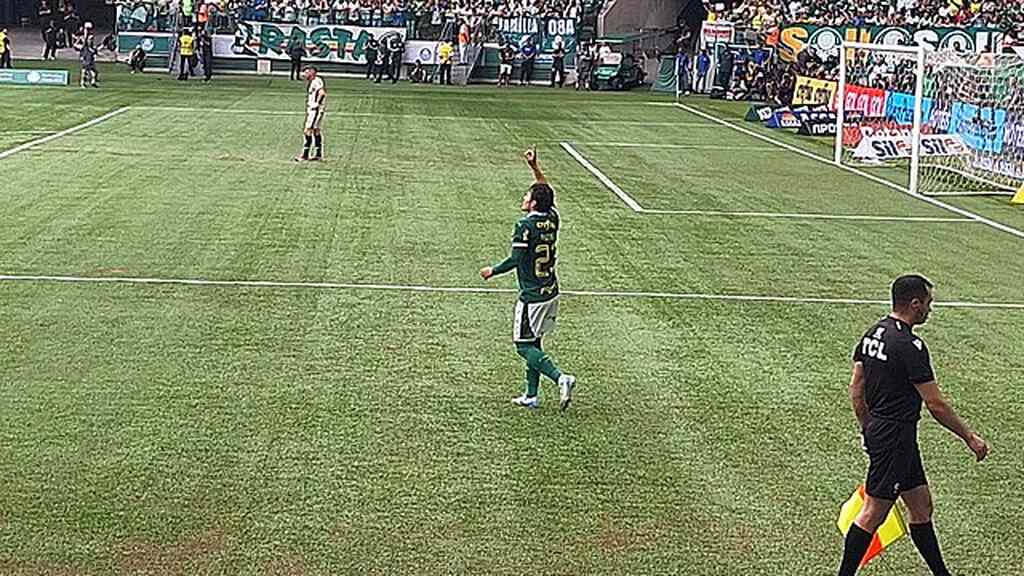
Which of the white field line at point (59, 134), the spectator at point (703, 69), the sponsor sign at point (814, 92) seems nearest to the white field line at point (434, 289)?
the white field line at point (59, 134)

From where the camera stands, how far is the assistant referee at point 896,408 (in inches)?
Result: 273

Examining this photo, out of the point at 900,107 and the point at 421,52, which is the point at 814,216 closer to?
the point at 900,107

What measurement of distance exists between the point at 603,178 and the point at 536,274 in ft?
54.1

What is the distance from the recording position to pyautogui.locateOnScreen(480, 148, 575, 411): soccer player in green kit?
34.2 feet

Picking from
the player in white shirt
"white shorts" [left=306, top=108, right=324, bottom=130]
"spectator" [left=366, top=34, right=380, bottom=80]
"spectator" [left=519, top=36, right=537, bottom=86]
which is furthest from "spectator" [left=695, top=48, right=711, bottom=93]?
"white shorts" [left=306, top=108, right=324, bottom=130]

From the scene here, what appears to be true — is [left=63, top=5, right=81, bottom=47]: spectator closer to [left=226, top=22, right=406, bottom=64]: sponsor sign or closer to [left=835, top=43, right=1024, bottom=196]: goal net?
[left=226, top=22, right=406, bottom=64]: sponsor sign

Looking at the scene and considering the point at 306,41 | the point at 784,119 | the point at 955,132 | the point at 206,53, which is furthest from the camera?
the point at 306,41

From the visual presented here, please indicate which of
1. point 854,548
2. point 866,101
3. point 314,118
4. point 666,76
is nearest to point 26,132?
point 314,118

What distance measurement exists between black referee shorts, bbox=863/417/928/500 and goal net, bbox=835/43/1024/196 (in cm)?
1985

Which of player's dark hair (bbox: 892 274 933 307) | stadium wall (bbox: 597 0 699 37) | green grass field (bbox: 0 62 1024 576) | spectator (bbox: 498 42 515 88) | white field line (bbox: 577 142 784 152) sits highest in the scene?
stadium wall (bbox: 597 0 699 37)

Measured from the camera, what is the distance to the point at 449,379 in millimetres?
11773

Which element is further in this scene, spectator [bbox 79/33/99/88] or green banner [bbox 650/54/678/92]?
green banner [bbox 650/54/678/92]

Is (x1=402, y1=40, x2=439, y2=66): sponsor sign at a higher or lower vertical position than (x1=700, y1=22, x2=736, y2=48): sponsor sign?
lower

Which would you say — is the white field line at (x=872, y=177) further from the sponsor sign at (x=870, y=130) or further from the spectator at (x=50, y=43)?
the spectator at (x=50, y=43)
